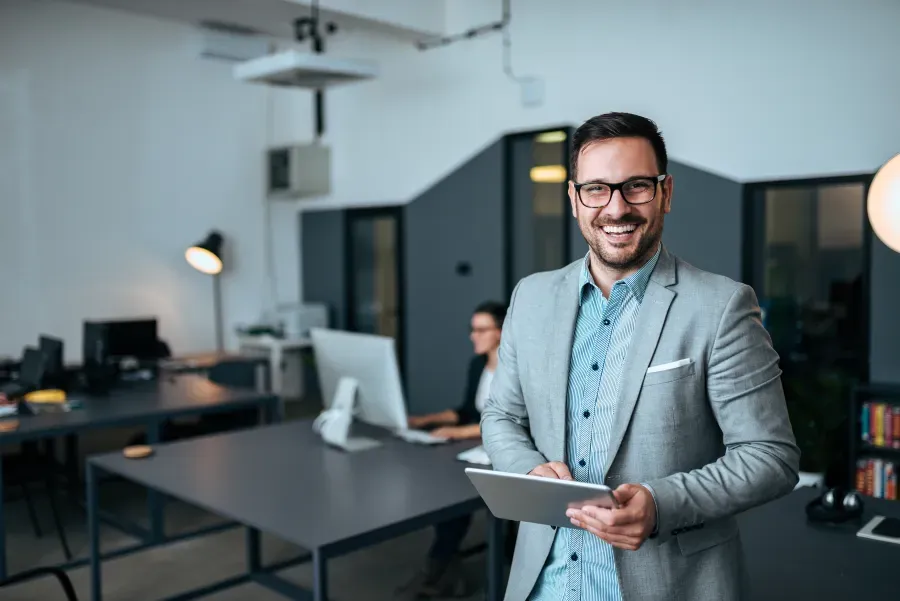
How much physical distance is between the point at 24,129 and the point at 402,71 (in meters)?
3.10

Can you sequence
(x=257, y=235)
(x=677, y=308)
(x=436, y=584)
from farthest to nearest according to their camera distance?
(x=257, y=235) → (x=436, y=584) → (x=677, y=308)

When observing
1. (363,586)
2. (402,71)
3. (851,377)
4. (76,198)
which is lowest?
(363,586)

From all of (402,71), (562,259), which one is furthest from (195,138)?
(562,259)

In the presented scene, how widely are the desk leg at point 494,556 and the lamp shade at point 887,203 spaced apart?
5.68 ft

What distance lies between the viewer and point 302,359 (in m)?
8.09

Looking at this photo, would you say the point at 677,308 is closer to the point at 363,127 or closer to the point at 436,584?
the point at 436,584

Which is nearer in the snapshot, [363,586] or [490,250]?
[363,586]

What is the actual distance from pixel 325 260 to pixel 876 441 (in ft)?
17.2

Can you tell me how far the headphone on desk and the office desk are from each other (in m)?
0.03

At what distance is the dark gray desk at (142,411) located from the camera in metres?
3.91

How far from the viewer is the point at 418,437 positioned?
350cm

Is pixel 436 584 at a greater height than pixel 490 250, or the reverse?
pixel 490 250

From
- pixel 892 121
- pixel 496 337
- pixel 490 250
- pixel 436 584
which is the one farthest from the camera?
pixel 490 250

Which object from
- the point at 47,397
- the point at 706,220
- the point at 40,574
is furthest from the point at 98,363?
the point at 706,220
